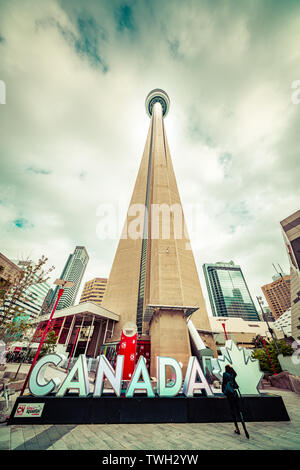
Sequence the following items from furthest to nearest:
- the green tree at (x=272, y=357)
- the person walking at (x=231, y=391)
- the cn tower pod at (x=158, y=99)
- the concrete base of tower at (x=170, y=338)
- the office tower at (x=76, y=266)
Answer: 1. the office tower at (x=76, y=266)
2. the cn tower pod at (x=158, y=99)
3. the green tree at (x=272, y=357)
4. the concrete base of tower at (x=170, y=338)
5. the person walking at (x=231, y=391)

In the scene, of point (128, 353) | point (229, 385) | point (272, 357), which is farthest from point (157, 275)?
point (229, 385)

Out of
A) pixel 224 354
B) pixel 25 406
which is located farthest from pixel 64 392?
pixel 224 354

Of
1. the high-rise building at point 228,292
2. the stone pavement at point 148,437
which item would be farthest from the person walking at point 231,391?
the high-rise building at point 228,292

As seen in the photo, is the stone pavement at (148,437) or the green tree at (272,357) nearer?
the stone pavement at (148,437)

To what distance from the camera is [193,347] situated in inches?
852

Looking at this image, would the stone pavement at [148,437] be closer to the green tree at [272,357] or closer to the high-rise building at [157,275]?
the high-rise building at [157,275]

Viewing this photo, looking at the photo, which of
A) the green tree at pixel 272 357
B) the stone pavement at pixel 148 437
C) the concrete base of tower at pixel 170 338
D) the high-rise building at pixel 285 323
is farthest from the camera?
the high-rise building at pixel 285 323

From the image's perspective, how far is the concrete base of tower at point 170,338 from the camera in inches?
669

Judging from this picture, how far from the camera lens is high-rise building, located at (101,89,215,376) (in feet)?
59.3

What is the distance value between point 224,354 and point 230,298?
5691 inches

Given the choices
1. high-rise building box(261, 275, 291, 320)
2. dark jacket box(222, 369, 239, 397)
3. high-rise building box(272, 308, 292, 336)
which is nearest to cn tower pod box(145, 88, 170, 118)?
dark jacket box(222, 369, 239, 397)

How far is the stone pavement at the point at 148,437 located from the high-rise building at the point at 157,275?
41.7ft
